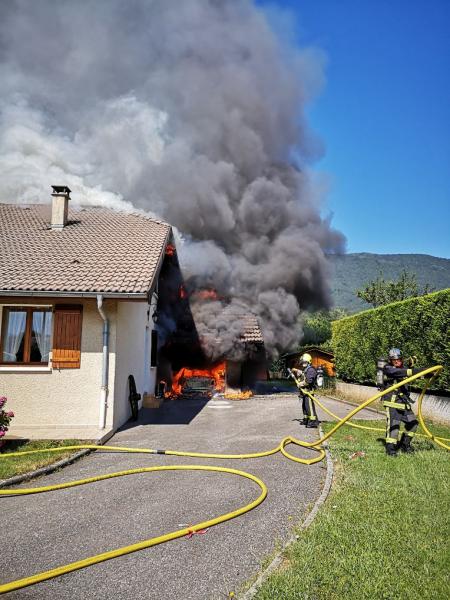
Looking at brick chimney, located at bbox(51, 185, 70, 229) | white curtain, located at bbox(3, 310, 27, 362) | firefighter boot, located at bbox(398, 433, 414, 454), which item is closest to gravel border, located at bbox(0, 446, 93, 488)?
white curtain, located at bbox(3, 310, 27, 362)

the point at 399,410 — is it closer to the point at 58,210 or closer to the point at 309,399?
the point at 309,399

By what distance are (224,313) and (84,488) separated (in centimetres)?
1123

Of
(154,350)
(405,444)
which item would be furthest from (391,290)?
(405,444)

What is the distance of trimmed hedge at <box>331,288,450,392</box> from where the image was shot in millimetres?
9609

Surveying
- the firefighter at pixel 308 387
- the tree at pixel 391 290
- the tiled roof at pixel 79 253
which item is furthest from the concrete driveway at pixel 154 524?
the tree at pixel 391 290

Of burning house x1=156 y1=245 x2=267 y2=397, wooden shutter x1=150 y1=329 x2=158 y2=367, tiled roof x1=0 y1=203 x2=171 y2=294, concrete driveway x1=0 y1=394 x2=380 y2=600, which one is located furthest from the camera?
burning house x1=156 y1=245 x2=267 y2=397

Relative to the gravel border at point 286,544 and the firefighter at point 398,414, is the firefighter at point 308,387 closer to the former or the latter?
the firefighter at point 398,414

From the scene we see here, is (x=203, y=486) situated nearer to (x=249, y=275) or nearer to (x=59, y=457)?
(x=59, y=457)

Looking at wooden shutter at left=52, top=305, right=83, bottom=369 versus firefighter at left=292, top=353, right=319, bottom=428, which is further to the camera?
firefighter at left=292, top=353, right=319, bottom=428

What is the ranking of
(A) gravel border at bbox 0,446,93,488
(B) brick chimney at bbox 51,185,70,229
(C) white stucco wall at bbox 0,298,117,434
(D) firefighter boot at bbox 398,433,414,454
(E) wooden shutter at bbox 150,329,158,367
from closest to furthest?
(A) gravel border at bbox 0,446,93,488 < (D) firefighter boot at bbox 398,433,414,454 < (C) white stucco wall at bbox 0,298,117,434 < (B) brick chimney at bbox 51,185,70,229 < (E) wooden shutter at bbox 150,329,158,367

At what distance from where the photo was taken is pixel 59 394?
27.5 ft

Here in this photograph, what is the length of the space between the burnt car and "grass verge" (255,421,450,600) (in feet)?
35.4

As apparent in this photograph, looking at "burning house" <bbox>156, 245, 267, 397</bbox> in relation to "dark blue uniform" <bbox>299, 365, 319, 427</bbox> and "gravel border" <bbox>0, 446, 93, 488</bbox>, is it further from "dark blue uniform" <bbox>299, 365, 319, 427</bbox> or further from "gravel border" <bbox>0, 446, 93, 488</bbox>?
"gravel border" <bbox>0, 446, 93, 488</bbox>

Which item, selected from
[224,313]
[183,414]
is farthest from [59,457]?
[224,313]
